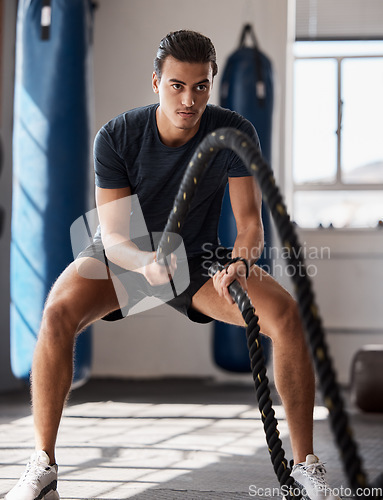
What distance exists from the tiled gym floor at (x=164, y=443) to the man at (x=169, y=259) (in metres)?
0.33

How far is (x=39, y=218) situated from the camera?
3.30m

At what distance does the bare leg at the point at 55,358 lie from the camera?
1.75 meters

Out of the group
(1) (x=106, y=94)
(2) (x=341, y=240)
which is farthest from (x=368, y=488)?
(1) (x=106, y=94)

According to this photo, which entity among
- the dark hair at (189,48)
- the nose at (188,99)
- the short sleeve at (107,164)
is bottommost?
the short sleeve at (107,164)

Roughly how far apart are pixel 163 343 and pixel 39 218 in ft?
5.24

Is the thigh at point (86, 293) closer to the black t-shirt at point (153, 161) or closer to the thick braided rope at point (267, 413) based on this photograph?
the black t-shirt at point (153, 161)

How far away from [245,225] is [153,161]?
1.05ft

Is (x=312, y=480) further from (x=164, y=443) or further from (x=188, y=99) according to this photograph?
(x=164, y=443)

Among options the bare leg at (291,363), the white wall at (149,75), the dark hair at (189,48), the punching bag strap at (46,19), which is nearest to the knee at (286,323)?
the bare leg at (291,363)

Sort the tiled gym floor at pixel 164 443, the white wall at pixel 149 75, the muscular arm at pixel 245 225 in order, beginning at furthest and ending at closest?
1. the white wall at pixel 149 75
2. the tiled gym floor at pixel 164 443
3. the muscular arm at pixel 245 225

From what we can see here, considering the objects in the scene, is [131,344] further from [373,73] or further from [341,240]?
[373,73]

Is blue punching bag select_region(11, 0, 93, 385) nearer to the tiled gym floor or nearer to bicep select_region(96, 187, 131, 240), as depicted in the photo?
the tiled gym floor

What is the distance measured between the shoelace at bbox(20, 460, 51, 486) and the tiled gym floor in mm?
238

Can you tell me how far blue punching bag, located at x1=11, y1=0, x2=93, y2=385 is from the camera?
10.8ft
